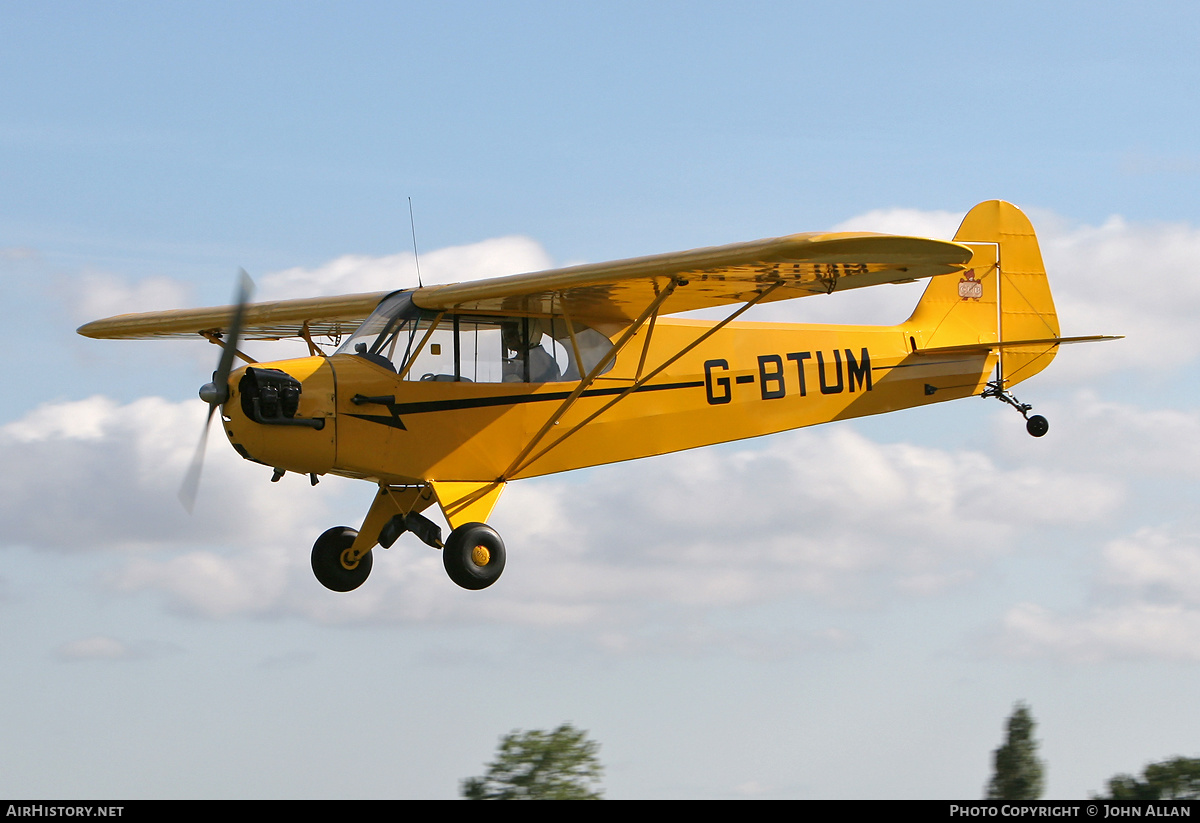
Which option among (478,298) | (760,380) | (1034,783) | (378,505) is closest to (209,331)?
(378,505)

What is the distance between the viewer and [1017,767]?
2028 centimetres

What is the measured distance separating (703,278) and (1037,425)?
19.9 ft

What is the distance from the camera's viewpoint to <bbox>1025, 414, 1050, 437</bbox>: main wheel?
16438 millimetres

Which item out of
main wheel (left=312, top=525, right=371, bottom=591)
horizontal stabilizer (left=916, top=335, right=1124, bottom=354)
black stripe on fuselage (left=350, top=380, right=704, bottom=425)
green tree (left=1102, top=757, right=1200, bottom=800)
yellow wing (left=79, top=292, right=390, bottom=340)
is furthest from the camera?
green tree (left=1102, top=757, right=1200, bottom=800)

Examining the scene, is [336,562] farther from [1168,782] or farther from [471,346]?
[1168,782]

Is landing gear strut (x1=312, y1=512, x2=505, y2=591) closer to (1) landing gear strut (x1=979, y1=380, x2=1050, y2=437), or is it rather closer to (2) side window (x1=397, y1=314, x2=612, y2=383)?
(2) side window (x1=397, y1=314, x2=612, y2=383)

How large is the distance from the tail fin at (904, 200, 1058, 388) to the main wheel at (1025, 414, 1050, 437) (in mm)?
584

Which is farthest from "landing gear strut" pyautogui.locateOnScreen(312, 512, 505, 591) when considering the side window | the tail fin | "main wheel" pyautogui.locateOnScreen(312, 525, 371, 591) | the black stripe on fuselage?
the tail fin

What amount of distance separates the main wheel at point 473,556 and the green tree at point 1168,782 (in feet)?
37.3

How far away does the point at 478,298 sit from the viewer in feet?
40.4

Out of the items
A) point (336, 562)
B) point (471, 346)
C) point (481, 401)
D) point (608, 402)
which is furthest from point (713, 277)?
point (336, 562)

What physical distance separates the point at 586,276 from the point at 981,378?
21.7ft

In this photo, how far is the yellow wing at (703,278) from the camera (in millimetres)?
11102
